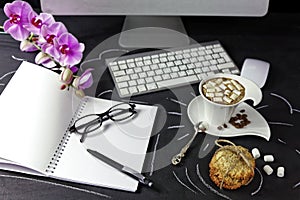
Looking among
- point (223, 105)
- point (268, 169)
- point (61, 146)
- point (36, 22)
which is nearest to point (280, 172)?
point (268, 169)

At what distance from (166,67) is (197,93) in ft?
0.30

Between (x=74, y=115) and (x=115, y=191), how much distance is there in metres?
0.19

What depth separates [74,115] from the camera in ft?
2.78

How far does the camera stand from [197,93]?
0.92 metres

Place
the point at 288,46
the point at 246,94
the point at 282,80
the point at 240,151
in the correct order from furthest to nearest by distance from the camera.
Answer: the point at 288,46
the point at 282,80
the point at 246,94
the point at 240,151

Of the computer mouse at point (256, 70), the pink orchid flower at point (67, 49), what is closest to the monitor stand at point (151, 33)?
the computer mouse at point (256, 70)

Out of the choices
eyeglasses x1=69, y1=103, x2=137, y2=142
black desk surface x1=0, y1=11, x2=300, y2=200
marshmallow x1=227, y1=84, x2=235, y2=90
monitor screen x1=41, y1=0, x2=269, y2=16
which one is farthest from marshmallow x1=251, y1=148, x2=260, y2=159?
monitor screen x1=41, y1=0, x2=269, y2=16

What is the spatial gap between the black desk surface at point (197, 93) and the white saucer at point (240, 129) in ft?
0.04

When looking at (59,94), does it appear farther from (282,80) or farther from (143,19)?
(282,80)

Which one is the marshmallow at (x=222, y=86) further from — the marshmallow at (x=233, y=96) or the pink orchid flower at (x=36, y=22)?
the pink orchid flower at (x=36, y=22)

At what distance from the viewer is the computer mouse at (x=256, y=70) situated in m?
0.95

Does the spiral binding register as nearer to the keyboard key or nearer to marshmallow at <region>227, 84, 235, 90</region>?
the keyboard key

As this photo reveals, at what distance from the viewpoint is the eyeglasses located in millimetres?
815

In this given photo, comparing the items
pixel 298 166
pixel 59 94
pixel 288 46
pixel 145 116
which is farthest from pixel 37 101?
pixel 288 46
